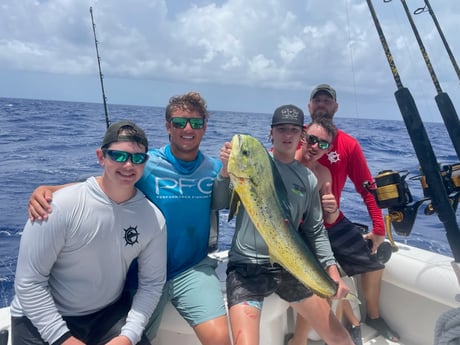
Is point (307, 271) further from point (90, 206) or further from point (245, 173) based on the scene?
point (90, 206)

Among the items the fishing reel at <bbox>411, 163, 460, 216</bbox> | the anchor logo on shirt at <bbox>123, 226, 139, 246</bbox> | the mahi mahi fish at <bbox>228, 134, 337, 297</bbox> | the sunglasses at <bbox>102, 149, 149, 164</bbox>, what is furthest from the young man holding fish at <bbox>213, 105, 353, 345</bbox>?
the fishing reel at <bbox>411, 163, 460, 216</bbox>

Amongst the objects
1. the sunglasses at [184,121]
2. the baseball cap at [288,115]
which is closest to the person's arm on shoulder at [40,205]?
the sunglasses at [184,121]

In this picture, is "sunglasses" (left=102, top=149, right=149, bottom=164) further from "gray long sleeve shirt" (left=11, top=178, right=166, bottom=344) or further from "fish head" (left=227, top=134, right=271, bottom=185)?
"fish head" (left=227, top=134, right=271, bottom=185)

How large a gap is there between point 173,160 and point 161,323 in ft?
3.37

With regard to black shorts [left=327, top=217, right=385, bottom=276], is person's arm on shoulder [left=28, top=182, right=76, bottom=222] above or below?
above

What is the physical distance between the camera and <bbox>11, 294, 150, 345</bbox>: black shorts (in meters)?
2.02

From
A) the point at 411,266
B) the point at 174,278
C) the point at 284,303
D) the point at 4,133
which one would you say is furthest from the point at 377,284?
the point at 4,133

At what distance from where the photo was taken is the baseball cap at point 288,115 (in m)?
2.39

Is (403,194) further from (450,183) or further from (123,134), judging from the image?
(123,134)

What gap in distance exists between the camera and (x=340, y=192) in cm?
317

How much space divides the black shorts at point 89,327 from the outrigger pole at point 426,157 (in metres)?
2.08

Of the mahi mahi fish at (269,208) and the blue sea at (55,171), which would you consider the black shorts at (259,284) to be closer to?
the mahi mahi fish at (269,208)

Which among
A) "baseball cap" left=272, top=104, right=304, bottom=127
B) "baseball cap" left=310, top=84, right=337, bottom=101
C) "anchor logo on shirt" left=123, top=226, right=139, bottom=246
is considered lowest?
"anchor logo on shirt" left=123, top=226, right=139, bottom=246

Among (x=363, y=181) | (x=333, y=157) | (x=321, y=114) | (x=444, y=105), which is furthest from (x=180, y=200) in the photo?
(x=444, y=105)
